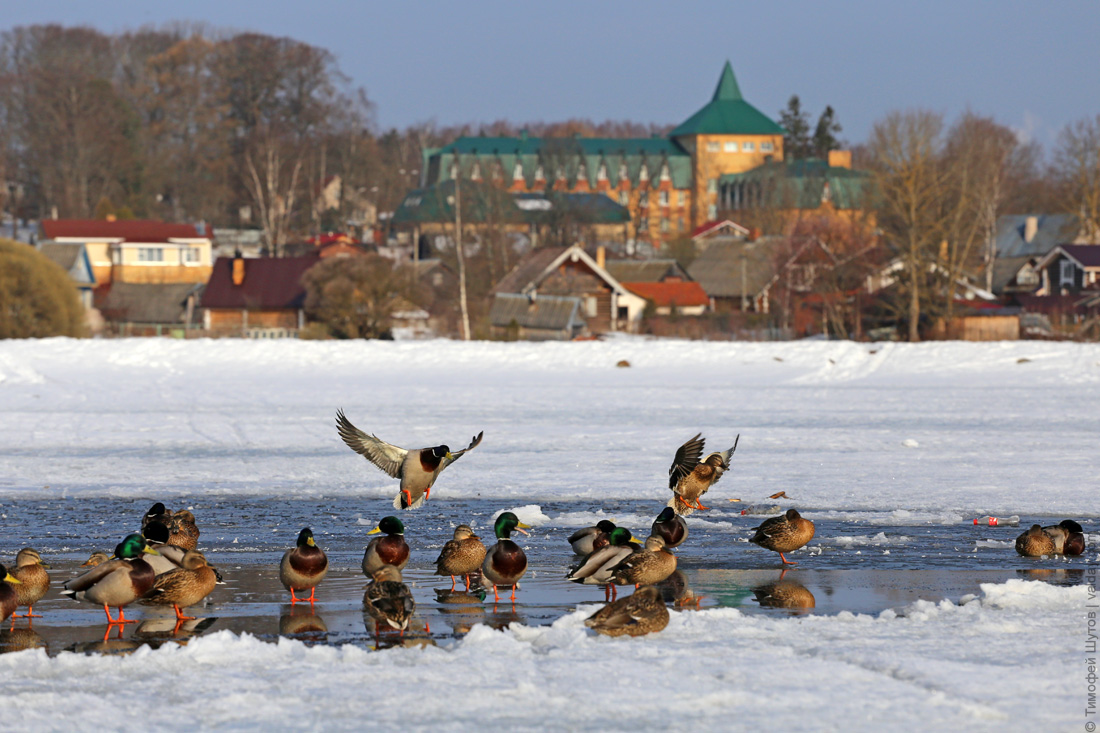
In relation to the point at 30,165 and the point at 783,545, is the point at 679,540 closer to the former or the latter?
the point at 783,545

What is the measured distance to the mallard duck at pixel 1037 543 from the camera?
30.0 ft

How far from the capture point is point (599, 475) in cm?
1376

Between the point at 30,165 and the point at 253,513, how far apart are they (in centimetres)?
9065

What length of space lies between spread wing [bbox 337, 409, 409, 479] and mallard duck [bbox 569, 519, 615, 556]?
201 centimetres

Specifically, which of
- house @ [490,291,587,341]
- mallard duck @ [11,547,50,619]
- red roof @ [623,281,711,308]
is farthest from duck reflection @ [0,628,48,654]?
red roof @ [623,281,711,308]

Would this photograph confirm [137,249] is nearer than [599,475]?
No

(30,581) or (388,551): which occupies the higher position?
(388,551)

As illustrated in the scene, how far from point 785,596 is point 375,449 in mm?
3928

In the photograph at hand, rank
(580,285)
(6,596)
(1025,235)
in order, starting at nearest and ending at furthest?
(6,596) → (580,285) → (1025,235)

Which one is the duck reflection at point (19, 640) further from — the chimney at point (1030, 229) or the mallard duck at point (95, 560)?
the chimney at point (1030, 229)

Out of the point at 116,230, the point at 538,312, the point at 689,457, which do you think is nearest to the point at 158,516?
the point at 689,457

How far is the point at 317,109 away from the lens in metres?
97.7

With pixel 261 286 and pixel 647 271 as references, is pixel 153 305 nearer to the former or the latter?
pixel 261 286

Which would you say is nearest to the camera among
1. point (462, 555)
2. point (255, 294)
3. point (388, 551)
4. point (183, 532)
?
point (388, 551)
